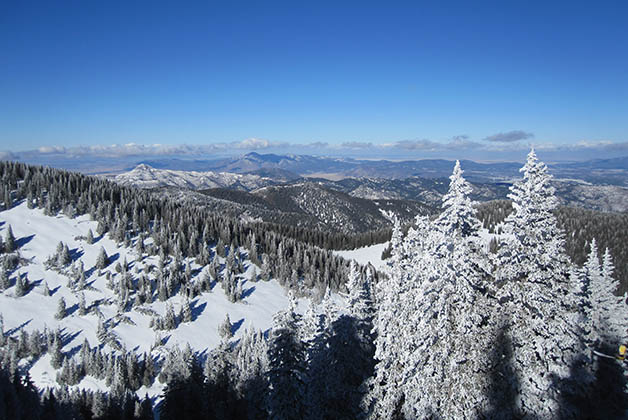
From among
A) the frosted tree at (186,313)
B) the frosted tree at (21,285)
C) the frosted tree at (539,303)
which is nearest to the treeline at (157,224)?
the frosted tree at (186,313)

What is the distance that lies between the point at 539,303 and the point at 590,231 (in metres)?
180

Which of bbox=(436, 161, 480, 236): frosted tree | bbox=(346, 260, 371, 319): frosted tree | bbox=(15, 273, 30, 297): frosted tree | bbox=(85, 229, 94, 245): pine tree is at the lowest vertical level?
bbox=(15, 273, 30, 297): frosted tree

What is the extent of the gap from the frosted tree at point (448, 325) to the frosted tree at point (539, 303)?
1.12m

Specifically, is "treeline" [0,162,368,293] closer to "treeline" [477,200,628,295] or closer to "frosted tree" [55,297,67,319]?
"frosted tree" [55,297,67,319]

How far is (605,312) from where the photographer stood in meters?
32.3

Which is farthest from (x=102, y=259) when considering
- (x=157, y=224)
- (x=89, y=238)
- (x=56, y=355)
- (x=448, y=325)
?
(x=448, y=325)

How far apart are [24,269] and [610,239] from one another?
19909 centimetres

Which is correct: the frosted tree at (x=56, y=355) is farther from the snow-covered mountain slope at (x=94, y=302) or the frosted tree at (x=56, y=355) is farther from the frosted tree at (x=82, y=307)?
the frosted tree at (x=82, y=307)

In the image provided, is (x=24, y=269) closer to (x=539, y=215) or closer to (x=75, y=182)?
(x=75, y=182)

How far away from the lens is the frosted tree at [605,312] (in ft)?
104

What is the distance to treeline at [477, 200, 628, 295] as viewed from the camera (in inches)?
5192

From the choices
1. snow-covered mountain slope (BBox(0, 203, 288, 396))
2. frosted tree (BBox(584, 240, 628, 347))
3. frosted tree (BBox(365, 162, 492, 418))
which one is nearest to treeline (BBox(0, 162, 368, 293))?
snow-covered mountain slope (BBox(0, 203, 288, 396))

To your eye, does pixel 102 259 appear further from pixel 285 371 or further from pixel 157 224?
pixel 285 371

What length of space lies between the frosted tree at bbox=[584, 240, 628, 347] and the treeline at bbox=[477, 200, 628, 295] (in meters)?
95.9
